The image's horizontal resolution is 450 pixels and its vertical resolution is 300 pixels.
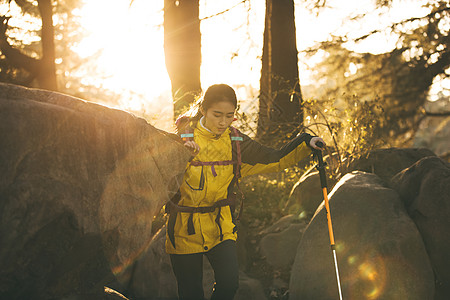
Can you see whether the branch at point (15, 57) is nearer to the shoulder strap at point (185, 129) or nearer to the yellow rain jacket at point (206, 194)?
the shoulder strap at point (185, 129)

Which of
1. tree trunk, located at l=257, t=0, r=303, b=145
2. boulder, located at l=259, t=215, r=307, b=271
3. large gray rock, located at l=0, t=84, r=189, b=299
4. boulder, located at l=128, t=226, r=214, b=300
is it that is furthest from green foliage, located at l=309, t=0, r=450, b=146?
large gray rock, located at l=0, t=84, r=189, b=299

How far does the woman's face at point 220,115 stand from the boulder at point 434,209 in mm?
2616

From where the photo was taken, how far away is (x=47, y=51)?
1118cm

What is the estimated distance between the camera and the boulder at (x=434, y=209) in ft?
15.6

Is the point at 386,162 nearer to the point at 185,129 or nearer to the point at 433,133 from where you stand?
the point at 185,129

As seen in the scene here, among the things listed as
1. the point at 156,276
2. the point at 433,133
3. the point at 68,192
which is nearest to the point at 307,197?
the point at 156,276

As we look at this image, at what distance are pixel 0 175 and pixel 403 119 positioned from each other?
1342 cm

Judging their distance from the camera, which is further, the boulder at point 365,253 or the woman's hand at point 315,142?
the boulder at point 365,253

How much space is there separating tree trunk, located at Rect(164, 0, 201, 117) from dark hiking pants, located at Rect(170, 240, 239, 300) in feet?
19.7

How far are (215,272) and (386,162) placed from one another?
13.7ft

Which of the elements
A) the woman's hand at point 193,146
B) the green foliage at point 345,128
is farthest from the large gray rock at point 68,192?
the green foliage at point 345,128

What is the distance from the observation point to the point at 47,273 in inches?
→ 108

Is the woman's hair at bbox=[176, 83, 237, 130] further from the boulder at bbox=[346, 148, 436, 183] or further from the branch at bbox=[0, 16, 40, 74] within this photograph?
the branch at bbox=[0, 16, 40, 74]

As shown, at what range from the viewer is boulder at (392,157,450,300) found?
4762 mm
